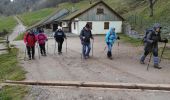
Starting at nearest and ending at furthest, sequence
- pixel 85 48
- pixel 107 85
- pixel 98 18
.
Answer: pixel 107 85, pixel 85 48, pixel 98 18

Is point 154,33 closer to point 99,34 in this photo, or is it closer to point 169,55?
point 169,55

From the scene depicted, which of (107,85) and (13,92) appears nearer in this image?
(107,85)

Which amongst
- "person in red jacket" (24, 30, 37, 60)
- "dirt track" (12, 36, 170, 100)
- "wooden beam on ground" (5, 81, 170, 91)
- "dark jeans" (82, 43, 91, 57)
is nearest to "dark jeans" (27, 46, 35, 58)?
"person in red jacket" (24, 30, 37, 60)

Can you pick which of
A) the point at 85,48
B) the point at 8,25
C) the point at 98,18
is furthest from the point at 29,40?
the point at 8,25

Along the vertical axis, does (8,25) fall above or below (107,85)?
above

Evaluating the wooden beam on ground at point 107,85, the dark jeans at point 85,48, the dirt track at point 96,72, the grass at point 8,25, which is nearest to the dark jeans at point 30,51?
the dirt track at point 96,72

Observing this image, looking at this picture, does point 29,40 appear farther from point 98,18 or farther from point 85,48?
point 98,18

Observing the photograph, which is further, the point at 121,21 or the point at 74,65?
the point at 121,21

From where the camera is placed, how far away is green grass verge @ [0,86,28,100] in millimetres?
11625

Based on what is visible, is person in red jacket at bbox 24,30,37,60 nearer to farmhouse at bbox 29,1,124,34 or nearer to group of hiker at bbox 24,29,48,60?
group of hiker at bbox 24,29,48,60

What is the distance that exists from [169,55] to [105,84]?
972cm

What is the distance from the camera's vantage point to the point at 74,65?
56.8 ft

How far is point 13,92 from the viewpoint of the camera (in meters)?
12.2

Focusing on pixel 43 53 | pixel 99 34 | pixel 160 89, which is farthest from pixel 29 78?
pixel 99 34
